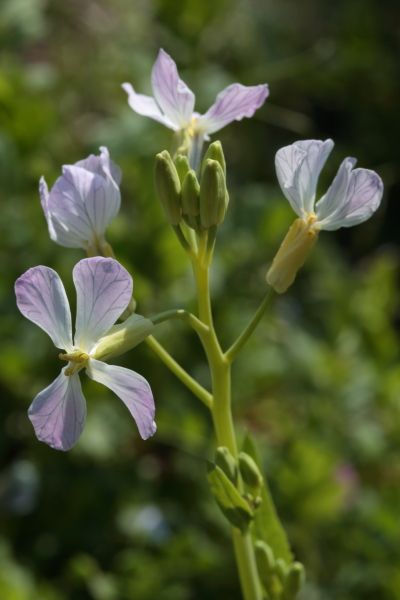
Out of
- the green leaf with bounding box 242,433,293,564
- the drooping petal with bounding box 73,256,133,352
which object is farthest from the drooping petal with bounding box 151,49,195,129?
the green leaf with bounding box 242,433,293,564

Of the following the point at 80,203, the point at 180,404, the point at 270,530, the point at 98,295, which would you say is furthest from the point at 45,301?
the point at 180,404

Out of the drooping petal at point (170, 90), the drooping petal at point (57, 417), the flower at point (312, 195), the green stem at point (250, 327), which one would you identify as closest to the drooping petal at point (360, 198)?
the flower at point (312, 195)

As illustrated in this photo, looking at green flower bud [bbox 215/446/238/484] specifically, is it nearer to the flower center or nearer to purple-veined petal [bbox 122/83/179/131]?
the flower center

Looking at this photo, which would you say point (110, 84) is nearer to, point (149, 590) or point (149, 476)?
point (149, 476)

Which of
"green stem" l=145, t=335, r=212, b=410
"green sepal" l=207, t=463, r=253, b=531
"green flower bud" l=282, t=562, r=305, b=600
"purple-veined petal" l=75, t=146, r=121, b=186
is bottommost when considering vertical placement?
"green flower bud" l=282, t=562, r=305, b=600

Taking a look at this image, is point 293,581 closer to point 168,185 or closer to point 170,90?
point 168,185

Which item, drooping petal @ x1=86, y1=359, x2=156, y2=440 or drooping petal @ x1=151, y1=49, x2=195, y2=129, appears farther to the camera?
drooping petal @ x1=151, y1=49, x2=195, y2=129
